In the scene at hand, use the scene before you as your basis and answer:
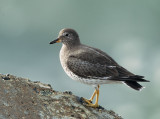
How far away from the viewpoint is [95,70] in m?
11.2

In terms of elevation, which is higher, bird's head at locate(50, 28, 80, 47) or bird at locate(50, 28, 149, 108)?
bird's head at locate(50, 28, 80, 47)

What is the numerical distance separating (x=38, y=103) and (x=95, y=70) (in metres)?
2.99

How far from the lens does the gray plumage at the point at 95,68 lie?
1105cm

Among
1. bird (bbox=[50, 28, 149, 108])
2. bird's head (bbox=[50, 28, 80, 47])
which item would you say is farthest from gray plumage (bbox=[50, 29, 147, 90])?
bird's head (bbox=[50, 28, 80, 47])

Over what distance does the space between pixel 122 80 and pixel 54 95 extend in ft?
8.88

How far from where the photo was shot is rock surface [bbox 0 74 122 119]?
8484 millimetres

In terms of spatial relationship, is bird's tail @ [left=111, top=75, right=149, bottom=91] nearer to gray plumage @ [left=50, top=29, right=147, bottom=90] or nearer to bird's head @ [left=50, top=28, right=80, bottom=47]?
gray plumage @ [left=50, top=29, right=147, bottom=90]

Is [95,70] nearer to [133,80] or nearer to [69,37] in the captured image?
[133,80]

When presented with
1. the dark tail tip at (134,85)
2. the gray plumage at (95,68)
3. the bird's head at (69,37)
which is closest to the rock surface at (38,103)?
the gray plumage at (95,68)

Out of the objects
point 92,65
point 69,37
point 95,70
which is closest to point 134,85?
point 95,70

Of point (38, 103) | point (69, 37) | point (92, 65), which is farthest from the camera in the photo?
point (69, 37)

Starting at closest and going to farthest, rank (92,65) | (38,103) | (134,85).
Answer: (38,103) → (134,85) → (92,65)

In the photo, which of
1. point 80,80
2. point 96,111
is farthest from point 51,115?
point 80,80

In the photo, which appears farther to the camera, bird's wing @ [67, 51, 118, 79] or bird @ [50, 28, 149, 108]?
bird's wing @ [67, 51, 118, 79]
